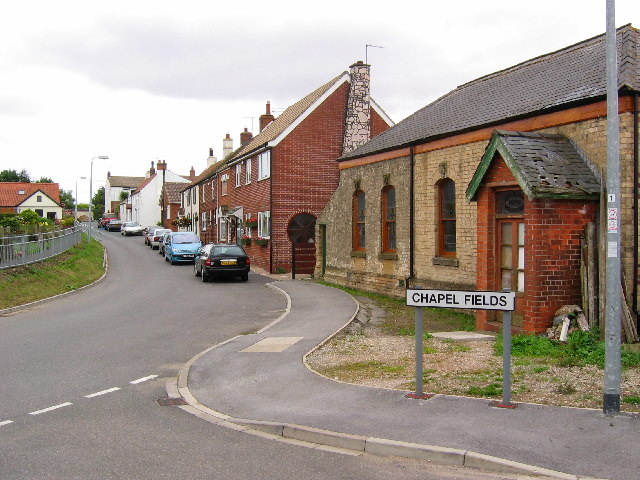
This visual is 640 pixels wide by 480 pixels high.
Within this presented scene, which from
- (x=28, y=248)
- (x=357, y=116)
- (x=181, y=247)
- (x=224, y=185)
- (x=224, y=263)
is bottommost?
(x=224, y=263)

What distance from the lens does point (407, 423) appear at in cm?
653

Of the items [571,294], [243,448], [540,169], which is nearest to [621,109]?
[540,169]

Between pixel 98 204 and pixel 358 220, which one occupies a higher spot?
pixel 98 204

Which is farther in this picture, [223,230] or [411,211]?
[223,230]

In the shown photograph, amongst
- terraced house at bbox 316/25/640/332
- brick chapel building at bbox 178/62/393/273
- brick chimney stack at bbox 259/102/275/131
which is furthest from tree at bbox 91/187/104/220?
terraced house at bbox 316/25/640/332

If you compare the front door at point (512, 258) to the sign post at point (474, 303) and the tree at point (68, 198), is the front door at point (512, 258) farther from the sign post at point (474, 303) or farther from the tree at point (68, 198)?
the tree at point (68, 198)

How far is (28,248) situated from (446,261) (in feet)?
53.2

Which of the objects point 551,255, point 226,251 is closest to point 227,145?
point 226,251

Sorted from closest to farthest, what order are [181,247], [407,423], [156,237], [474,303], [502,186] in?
[407,423], [474,303], [502,186], [181,247], [156,237]

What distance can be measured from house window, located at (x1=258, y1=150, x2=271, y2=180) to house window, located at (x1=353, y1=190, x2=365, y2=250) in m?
8.63

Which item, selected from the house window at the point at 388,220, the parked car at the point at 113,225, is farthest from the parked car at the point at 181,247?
the parked car at the point at 113,225

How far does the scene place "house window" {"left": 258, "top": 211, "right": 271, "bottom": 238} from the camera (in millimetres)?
29719

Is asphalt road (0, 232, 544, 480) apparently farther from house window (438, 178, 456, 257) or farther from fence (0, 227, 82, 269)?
fence (0, 227, 82, 269)

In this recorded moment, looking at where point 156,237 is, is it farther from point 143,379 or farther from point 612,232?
point 612,232
